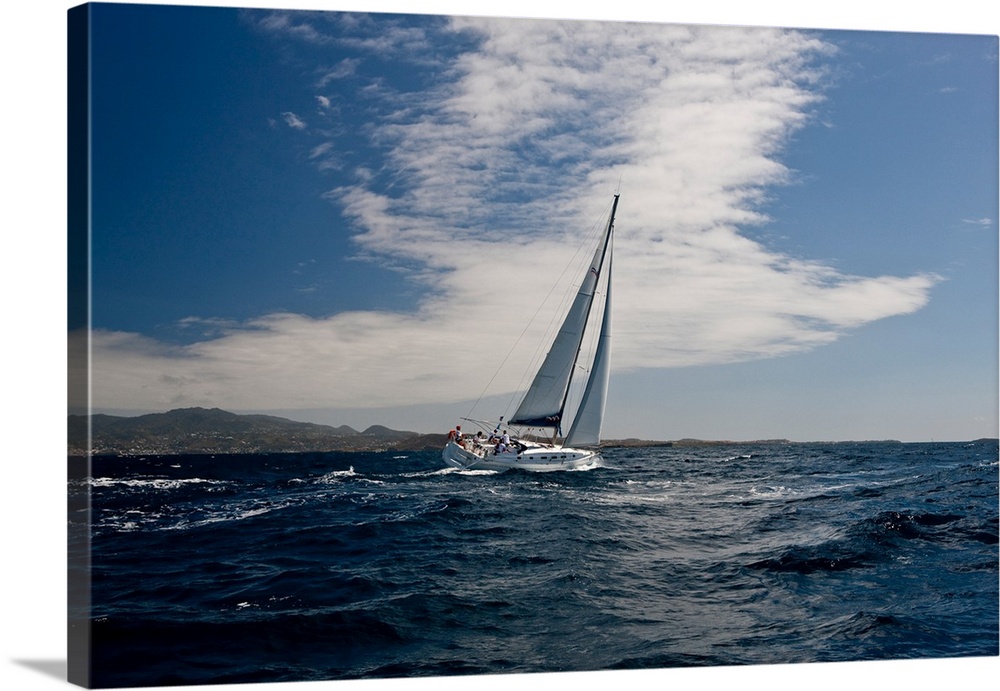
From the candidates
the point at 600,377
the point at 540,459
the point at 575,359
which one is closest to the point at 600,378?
the point at 600,377

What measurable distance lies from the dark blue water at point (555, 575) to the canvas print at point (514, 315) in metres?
0.03

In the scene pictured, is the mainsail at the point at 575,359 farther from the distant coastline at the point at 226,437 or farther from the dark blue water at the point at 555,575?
the dark blue water at the point at 555,575

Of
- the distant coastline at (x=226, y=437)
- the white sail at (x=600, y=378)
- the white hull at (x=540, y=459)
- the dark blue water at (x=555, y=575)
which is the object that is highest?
the white sail at (x=600, y=378)

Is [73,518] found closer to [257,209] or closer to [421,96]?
[257,209]

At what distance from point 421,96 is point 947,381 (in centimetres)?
565

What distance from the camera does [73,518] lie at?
5566mm

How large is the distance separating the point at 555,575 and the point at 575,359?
11.0ft

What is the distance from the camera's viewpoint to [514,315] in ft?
25.1

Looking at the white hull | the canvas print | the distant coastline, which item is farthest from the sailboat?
the distant coastline

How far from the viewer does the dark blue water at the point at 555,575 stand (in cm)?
593

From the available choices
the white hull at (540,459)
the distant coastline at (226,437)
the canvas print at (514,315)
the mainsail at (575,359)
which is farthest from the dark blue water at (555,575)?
the white hull at (540,459)

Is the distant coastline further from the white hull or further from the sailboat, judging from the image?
the white hull

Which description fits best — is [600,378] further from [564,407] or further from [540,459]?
[540,459]

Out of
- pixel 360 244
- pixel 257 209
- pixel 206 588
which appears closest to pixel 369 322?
pixel 360 244
